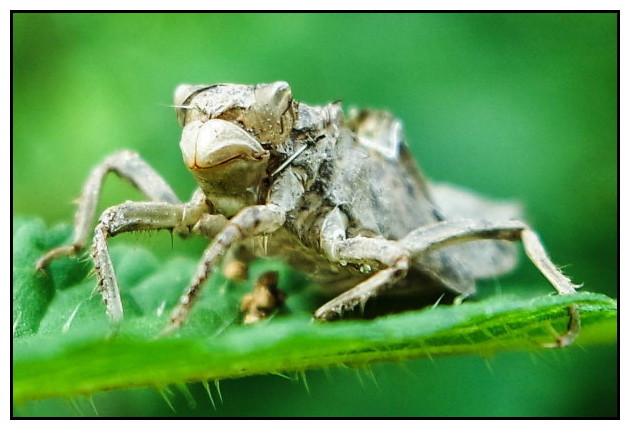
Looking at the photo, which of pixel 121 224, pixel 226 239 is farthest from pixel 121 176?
pixel 226 239

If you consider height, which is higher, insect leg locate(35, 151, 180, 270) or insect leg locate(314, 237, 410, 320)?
insect leg locate(35, 151, 180, 270)

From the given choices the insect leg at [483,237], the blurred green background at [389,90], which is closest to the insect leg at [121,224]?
the insect leg at [483,237]

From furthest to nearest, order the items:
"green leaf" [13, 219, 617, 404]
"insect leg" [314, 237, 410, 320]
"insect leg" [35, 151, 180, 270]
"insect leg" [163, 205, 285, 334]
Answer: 1. "insect leg" [35, 151, 180, 270]
2. "insect leg" [314, 237, 410, 320]
3. "insect leg" [163, 205, 285, 334]
4. "green leaf" [13, 219, 617, 404]

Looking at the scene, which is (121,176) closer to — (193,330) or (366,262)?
(193,330)

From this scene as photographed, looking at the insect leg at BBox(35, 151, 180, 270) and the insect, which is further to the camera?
the insect leg at BBox(35, 151, 180, 270)

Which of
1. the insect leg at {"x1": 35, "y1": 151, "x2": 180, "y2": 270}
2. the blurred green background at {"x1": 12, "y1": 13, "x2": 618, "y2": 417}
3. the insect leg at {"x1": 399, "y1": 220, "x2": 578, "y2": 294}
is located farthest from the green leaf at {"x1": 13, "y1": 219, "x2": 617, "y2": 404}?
the blurred green background at {"x1": 12, "y1": 13, "x2": 618, "y2": 417}

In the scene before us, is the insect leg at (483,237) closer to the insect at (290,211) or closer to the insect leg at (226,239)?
the insect at (290,211)

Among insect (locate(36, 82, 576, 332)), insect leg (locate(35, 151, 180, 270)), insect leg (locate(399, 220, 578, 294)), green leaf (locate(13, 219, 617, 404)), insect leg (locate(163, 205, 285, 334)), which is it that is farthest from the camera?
insect leg (locate(35, 151, 180, 270))

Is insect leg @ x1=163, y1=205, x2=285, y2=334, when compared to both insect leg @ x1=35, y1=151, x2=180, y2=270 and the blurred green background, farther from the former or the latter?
the blurred green background

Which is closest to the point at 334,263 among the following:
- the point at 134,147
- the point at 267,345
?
the point at 267,345
